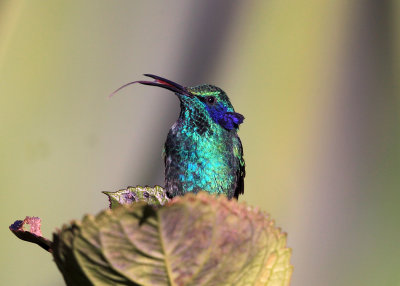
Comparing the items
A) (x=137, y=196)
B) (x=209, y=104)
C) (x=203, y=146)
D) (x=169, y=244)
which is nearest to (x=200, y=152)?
(x=203, y=146)

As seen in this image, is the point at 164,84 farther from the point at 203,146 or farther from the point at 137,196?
the point at 137,196

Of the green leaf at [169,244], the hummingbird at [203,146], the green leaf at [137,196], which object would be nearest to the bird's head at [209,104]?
the hummingbird at [203,146]

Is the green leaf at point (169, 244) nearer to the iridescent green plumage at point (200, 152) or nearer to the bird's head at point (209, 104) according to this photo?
the iridescent green plumage at point (200, 152)

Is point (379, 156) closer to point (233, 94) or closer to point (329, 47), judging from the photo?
point (329, 47)

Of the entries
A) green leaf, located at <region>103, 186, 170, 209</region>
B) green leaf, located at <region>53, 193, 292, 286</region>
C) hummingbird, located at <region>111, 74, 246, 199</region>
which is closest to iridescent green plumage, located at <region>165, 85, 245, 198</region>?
hummingbird, located at <region>111, 74, 246, 199</region>

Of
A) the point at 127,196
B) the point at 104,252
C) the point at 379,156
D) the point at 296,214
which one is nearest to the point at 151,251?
the point at 104,252

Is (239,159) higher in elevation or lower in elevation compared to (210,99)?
lower
